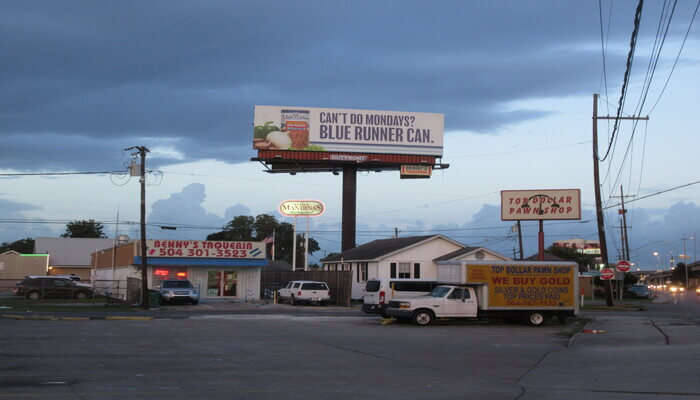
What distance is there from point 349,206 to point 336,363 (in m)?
48.7

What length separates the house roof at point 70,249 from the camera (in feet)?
298

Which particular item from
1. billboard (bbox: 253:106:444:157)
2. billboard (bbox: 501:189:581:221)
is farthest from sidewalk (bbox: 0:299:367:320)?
billboard (bbox: 253:106:444:157)

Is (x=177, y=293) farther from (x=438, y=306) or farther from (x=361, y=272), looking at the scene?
(x=438, y=306)

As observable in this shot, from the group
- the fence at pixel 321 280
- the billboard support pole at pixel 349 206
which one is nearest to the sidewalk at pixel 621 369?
the fence at pixel 321 280

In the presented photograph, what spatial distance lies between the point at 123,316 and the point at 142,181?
10356 millimetres

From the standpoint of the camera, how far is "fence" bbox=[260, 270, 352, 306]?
45031 mm

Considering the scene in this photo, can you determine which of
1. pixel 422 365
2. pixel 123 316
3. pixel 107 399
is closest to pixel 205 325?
pixel 123 316

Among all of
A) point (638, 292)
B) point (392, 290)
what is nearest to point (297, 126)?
point (392, 290)

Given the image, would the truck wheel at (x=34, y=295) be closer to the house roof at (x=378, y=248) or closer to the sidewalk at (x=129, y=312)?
the sidewalk at (x=129, y=312)

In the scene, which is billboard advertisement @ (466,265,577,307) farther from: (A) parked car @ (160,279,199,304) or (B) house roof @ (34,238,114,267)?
(B) house roof @ (34,238,114,267)

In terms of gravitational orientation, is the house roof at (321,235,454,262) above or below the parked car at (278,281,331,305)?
above

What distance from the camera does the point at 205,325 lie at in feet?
84.3

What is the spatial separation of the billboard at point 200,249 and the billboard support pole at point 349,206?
16355mm

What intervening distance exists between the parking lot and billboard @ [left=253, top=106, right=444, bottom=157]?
37643mm
